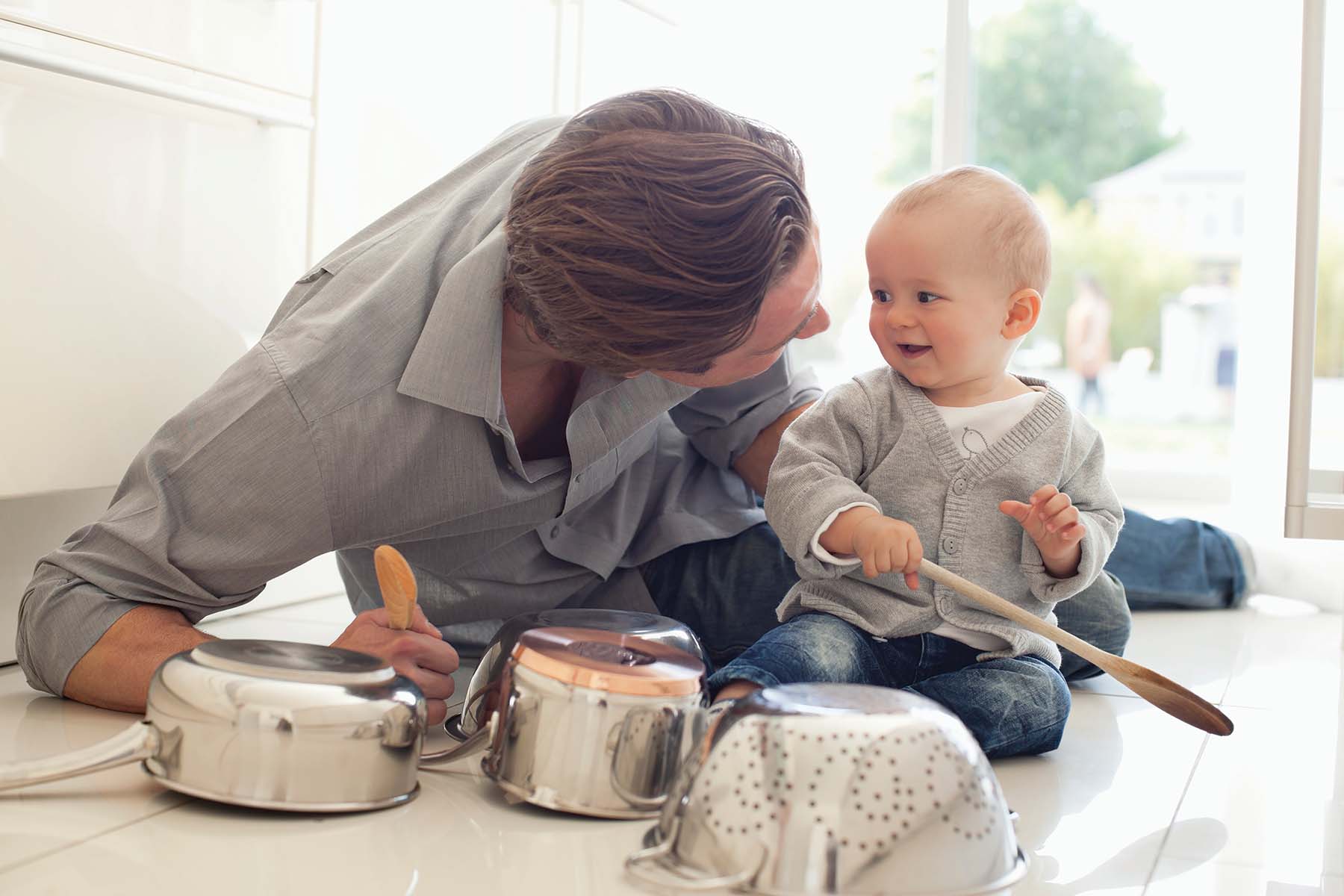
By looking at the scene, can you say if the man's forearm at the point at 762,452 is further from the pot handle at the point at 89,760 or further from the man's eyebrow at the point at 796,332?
the pot handle at the point at 89,760

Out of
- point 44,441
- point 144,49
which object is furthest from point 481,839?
point 144,49

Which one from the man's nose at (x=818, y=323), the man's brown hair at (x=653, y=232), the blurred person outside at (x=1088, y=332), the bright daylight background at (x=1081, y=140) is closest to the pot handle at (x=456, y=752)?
the man's brown hair at (x=653, y=232)

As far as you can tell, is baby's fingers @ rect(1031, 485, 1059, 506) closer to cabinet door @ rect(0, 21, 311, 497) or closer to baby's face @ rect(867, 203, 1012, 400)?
baby's face @ rect(867, 203, 1012, 400)

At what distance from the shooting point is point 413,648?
3.07ft

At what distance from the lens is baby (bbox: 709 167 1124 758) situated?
105cm

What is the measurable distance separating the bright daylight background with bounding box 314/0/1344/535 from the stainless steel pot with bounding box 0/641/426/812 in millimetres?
573

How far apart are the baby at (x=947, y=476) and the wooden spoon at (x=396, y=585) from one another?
0.91 ft

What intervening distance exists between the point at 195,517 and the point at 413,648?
0.19 m

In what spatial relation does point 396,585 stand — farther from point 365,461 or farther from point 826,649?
point 826,649

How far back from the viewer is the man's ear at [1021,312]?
43.0 inches

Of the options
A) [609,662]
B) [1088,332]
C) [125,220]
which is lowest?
[609,662]

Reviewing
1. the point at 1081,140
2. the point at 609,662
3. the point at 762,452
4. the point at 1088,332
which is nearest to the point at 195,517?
the point at 609,662

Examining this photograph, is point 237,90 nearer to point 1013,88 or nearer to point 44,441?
point 44,441

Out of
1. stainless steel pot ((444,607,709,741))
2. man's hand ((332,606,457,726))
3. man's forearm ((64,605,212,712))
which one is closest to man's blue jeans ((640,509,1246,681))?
stainless steel pot ((444,607,709,741))
